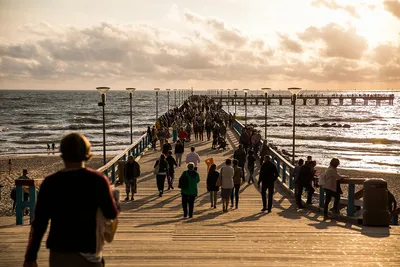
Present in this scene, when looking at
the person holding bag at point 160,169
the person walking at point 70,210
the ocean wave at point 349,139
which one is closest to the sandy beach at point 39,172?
the person holding bag at point 160,169

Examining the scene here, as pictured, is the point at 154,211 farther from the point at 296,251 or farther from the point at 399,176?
the point at 399,176

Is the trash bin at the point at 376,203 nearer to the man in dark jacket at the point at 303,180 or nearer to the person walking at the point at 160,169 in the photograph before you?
the man in dark jacket at the point at 303,180

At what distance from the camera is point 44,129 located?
68.9 meters

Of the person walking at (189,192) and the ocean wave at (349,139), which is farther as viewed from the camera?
the ocean wave at (349,139)

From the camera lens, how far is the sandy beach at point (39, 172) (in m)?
22.5

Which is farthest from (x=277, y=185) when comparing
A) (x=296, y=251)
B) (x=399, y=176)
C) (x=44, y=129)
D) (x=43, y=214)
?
(x=44, y=129)

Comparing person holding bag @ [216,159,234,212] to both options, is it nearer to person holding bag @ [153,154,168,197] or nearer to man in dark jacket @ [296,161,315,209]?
man in dark jacket @ [296,161,315,209]

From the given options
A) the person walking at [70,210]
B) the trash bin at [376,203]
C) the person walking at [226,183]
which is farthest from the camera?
the person walking at [226,183]

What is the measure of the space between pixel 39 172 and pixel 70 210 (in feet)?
95.4

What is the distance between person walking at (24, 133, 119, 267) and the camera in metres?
3.06

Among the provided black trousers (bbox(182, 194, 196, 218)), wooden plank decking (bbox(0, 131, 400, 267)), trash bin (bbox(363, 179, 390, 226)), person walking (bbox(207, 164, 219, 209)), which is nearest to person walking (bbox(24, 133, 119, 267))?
wooden plank decking (bbox(0, 131, 400, 267))

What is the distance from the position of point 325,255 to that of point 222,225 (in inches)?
104

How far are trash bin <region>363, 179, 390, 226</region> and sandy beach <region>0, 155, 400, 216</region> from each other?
1358 cm

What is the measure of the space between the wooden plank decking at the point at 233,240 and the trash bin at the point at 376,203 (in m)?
0.23
